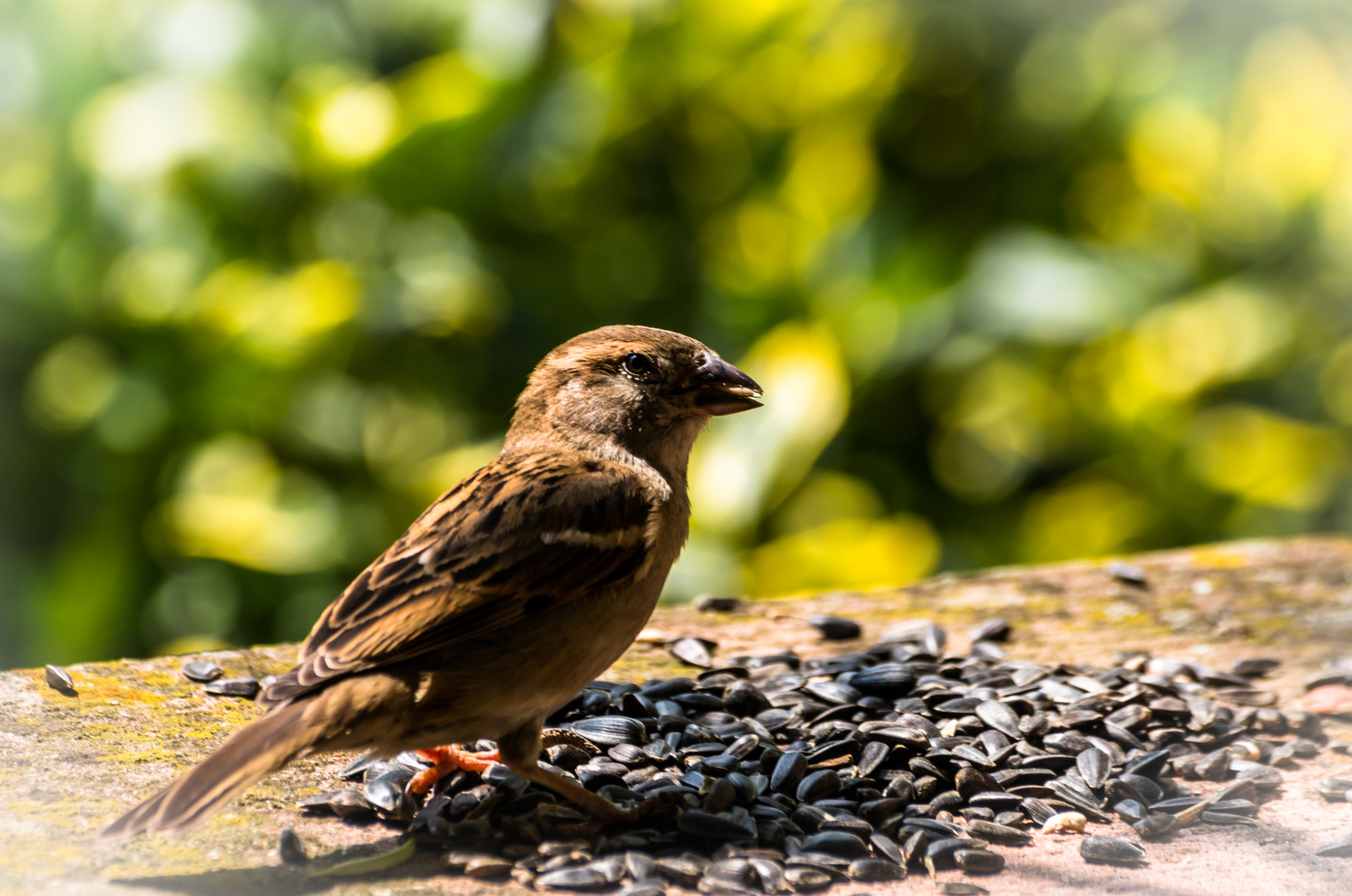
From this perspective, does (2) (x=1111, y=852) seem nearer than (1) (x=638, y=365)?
Yes

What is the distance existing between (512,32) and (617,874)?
3035 mm

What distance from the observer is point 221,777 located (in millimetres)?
1676

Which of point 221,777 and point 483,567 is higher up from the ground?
point 483,567

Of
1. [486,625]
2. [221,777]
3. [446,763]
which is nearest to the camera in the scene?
[221,777]

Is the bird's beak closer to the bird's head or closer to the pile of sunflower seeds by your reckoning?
the bird's head

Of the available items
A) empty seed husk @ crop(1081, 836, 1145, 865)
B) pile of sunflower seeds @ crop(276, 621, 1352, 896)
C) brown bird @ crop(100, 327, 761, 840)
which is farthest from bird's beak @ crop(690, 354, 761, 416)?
A: empty seed husk @ crop(1081, 836, 1145, 865)

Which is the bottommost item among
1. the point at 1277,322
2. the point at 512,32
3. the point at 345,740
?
the point at 345,740

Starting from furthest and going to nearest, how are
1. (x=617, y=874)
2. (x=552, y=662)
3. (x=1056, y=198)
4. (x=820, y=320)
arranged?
1. (x=1056, y=198)
2. (x=820, y=320)
3. (x=552, y=662)
4. (x=617, y=874)

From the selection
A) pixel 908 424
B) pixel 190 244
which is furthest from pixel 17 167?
pixel 908 424

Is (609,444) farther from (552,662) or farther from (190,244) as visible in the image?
(190,244)

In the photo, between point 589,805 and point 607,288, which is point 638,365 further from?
point 607,288

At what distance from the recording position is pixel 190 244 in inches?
159

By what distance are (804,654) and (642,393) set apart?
87cm

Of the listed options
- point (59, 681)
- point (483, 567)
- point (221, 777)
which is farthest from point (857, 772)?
point (59, 681)
